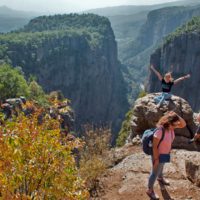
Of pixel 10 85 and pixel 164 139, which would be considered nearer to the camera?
pixel 164 139

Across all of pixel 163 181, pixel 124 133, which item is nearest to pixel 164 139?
pixel 163 181

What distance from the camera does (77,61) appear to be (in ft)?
313

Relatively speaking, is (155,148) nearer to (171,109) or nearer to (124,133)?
(171,109)

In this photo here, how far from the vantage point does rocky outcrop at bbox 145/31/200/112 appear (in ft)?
184

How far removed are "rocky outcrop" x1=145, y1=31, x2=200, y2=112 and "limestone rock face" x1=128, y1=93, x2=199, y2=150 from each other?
51896 millimetres

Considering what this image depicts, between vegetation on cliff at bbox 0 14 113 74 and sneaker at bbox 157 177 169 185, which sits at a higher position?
vegetation on cliff at bbox 0 14 113 74

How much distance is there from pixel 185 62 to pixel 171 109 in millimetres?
56044

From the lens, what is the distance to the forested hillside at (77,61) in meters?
74.1

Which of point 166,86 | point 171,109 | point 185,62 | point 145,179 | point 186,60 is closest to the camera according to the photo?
point 145,179

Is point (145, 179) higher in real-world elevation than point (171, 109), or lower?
lower

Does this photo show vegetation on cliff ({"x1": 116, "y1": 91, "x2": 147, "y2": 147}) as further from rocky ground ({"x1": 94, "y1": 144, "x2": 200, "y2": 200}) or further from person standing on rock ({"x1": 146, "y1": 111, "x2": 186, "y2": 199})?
person standing on rock ({"x1": 146, "y1": 111, "x2": 186, "y2": 199})

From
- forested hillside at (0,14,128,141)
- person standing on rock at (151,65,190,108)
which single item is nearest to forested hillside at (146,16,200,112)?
forested hillside at (0,14,128,141)

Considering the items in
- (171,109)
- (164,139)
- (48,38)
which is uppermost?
(48,38)

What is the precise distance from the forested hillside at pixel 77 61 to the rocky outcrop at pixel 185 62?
4028cm
